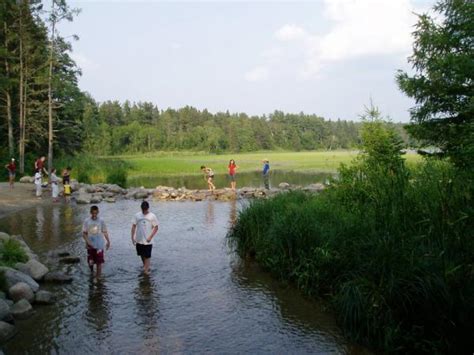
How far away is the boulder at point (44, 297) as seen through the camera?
29.8 feet

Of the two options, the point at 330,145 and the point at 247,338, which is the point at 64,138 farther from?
the point at 330,145

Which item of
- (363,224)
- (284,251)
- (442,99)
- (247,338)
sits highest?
(442,99)

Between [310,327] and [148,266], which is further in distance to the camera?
[148,266]

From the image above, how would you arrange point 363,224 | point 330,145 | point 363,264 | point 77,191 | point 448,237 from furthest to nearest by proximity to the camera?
point 330,145 < point 77,191 < point 363,224 < point 363,264 < point 448,237

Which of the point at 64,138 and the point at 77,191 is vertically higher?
the point at 64,138

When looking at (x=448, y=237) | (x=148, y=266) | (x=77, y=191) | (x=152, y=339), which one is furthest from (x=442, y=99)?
(x=77, y=191)

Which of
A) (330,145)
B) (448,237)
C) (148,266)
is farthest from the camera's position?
(330,145)

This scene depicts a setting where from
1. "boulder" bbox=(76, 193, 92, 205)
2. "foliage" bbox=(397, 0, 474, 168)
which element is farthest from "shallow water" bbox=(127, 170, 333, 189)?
"foliage" bbox=(397, 0, 474, 168)

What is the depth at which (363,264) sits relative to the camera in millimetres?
7988

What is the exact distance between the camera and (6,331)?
7551 mm

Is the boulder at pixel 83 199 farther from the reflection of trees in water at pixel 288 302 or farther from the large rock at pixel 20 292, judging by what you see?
the large rock at pixel 20 292

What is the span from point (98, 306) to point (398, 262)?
5.92m

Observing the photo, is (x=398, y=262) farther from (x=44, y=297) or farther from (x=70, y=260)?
(x=70, y=260)

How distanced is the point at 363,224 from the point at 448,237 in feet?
7.36
